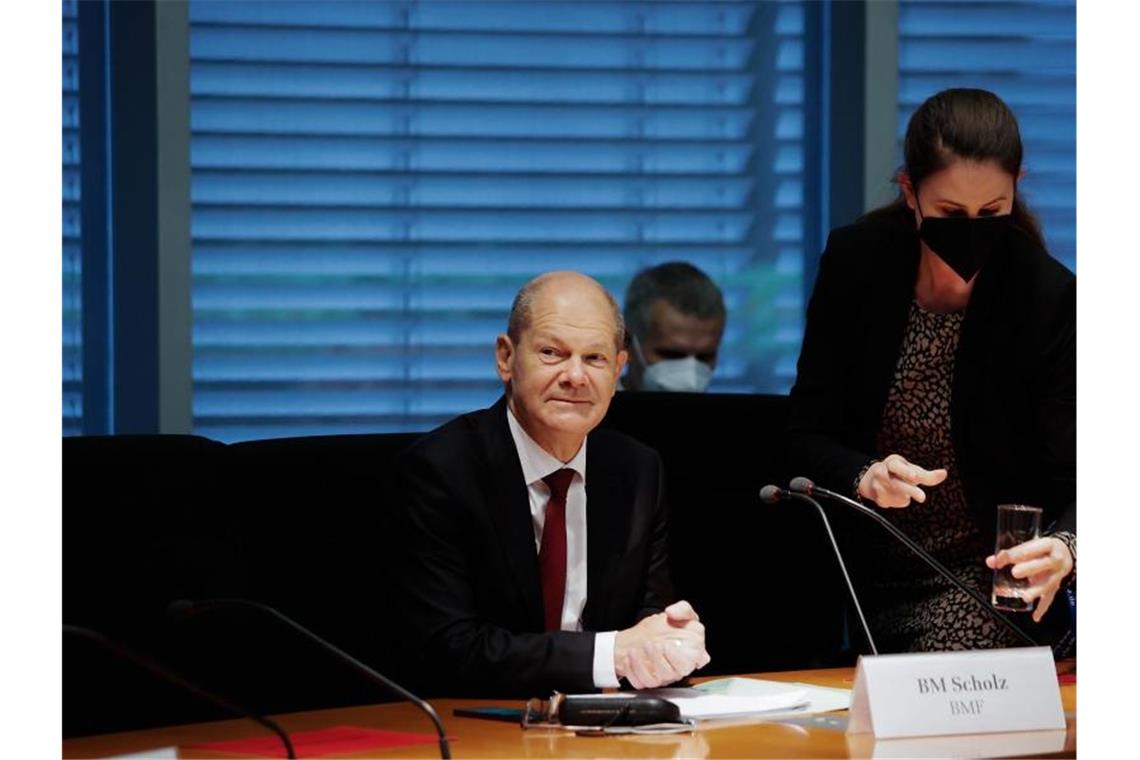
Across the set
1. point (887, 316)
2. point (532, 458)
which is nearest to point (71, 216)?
point (532, 458)

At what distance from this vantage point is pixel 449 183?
16.8ft

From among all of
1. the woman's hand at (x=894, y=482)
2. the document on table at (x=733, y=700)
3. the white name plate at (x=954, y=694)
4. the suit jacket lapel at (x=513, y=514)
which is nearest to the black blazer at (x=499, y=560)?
the suit jacket lapel at (x=513, y=514)

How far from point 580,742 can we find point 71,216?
3.12 m

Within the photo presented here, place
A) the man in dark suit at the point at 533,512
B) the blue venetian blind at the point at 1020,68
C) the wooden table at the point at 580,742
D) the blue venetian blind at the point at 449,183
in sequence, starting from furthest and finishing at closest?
the blue venetian blind at the point at 1020,68, the blue venetian blind at the point at 449,183, the man in dark suit at the point at 533,512, the wooden table at the point at 580,742

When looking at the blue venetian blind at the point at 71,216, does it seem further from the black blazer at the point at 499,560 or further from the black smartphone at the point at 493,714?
the black smartphone at the point at 493,714

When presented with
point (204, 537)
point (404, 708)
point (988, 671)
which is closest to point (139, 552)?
point (204, 537)

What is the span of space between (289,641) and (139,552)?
0.49 meters

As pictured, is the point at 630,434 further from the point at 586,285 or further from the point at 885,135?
the point at 885,135

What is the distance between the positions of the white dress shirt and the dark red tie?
1 centimetres

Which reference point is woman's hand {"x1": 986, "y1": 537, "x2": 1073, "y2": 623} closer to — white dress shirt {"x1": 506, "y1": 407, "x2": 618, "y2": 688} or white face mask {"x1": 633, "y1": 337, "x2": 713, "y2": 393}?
white dress shirt {"x1": 506, "y1": 407, "x2": 618, "y2": 688}

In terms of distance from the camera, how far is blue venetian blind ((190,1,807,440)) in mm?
5008

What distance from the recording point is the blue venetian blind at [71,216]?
480 cm

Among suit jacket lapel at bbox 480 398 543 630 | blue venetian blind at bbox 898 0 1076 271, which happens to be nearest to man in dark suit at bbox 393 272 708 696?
suit jacket lapel at bbox 480 398 543 630

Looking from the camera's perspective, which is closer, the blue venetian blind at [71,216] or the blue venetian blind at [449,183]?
the blue venetian blind at [71,216]
